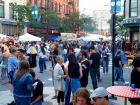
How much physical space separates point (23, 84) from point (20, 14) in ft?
133

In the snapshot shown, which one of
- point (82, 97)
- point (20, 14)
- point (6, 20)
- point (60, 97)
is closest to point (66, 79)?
point (60, 97)

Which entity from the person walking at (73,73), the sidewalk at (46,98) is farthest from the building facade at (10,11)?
the person walking at (73,73)

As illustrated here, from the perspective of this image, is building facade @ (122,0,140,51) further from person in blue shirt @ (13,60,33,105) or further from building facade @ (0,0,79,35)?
person in blue shirt @ (13,60,33,105)

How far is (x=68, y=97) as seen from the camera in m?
11.5

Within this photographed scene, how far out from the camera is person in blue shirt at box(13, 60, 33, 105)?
327 inches

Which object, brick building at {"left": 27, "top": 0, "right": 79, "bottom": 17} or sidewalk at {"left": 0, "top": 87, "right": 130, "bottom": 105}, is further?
brick building at {"left": 27, "top": 0, "right": 79, "bottom": 17}

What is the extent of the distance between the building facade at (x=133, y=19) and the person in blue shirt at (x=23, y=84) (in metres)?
29.3

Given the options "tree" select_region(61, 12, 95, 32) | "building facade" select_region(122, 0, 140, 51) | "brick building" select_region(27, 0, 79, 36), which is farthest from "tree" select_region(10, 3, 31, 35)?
"tree" select_region(61, 12, 95, 32)

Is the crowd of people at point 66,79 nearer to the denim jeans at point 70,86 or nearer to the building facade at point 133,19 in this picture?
the denim jeans at point 70,86

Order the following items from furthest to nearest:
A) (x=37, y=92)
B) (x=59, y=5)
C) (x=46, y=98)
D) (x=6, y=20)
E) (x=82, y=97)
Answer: (x=59, y=5) → (x=6, y=20) → (x=46, y=98) → (x=37, y=92) → (x=82, y=97)

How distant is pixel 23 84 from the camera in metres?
8.30

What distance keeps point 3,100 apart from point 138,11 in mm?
27413

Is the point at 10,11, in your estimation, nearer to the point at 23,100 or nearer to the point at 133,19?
the point at 133,19

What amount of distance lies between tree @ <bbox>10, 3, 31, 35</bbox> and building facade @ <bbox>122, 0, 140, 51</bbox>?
13.0 m
